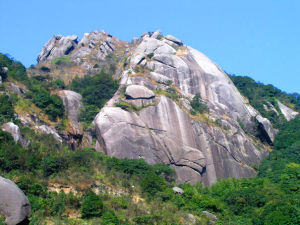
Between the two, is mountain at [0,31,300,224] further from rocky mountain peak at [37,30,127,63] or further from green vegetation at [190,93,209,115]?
rocky mountain peak at [37,30,127,63]

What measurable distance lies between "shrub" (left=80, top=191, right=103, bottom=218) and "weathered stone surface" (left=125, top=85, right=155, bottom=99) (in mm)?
20107

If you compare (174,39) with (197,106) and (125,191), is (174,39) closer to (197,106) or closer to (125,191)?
(197,106)

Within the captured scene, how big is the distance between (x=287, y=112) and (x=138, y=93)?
22717 mm

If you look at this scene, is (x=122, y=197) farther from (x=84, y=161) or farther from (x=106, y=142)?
(x=106, y=142)

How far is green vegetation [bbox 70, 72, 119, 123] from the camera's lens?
142 feet

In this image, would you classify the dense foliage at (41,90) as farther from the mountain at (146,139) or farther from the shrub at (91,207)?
the shrub at (91,207)

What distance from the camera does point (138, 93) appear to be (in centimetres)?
4128

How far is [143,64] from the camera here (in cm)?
4828

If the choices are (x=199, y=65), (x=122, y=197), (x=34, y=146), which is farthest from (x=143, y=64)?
(x=122, y=197)

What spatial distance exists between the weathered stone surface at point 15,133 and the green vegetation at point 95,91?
13.1 meters

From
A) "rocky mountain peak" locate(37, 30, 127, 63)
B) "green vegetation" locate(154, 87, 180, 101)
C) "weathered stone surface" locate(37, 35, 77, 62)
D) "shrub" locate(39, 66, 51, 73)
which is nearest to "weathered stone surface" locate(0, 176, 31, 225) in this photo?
"green vegetation" locate(154, 87, 180, 101)

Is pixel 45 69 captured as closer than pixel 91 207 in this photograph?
No

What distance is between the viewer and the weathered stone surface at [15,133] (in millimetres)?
28592

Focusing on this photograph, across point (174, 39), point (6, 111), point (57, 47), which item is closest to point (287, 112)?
point (174, 39)
